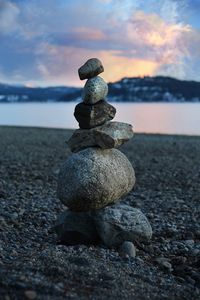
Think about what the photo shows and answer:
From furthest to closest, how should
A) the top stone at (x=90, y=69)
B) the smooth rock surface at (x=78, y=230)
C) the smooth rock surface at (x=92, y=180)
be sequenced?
1. the top stone at (x=90, y=69)
2. the smooth rock surface at (x=78, y=230)
3. the smooth rock surface at (x=92, y=180)

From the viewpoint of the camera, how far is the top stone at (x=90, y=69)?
9.74m

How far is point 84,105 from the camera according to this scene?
9.81m

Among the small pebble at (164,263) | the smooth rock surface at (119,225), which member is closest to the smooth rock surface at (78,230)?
the smooth rock surface at (119,225)

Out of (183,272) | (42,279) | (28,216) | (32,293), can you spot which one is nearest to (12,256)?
(42,279)

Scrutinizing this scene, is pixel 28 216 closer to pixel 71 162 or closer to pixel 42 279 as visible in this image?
pixel 71 162

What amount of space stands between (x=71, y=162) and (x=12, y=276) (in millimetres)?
3215

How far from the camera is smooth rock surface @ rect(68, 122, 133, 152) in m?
9.49

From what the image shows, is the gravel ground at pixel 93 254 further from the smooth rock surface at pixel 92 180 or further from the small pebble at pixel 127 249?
the smooth rock surface at pixel 92 180

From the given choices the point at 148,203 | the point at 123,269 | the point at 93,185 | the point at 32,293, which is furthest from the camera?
the point at 148,203

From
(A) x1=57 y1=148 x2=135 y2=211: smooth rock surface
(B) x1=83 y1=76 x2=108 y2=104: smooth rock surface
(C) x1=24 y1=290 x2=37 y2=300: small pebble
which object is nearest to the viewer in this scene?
(C) x1=24 y1=290 x2=37 y2=300: small pebble

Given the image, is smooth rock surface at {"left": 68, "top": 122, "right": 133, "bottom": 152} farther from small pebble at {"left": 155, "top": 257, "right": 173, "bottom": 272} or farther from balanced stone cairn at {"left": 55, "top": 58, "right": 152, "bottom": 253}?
small pebble at {"left": 155, "top": 257, "right": 173, "bottom": 272}

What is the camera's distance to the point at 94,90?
9.61 meters

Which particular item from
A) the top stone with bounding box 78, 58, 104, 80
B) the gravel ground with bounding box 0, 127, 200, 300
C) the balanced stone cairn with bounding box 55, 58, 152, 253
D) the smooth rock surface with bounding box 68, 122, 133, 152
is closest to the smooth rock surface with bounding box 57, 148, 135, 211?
the balanced stone cairn with bounding box 55, 58, 152, 253

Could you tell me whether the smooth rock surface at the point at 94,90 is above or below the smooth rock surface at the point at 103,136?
above
